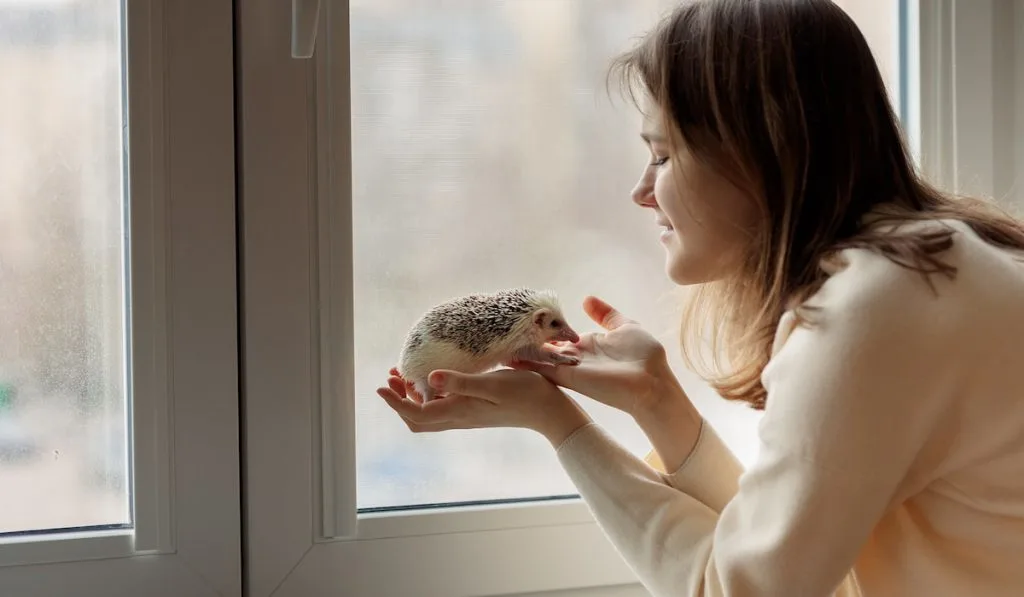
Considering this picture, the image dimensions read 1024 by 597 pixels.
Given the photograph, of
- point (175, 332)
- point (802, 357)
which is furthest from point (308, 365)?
point (802, 357)

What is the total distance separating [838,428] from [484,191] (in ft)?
1.82

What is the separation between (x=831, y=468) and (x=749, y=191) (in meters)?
0.27

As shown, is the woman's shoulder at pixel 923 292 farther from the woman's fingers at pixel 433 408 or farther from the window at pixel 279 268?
the window at pixel 279 268

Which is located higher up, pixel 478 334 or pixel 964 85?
pixel 964 85

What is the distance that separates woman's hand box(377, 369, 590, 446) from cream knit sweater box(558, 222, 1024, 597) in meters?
0.21

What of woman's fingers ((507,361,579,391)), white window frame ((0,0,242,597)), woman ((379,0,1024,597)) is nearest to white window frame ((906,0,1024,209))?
woman ((379,0,1024,597))

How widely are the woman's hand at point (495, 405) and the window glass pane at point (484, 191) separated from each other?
0.16 metres

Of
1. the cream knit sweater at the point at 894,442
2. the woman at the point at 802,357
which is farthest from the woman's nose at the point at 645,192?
the cream knit sweater at the point at 894,442

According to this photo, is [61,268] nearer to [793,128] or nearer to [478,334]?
[478,334]

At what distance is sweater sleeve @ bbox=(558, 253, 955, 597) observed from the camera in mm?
736

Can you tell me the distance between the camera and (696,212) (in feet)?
2.98

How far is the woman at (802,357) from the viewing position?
0.75 meters

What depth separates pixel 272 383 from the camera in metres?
1.05

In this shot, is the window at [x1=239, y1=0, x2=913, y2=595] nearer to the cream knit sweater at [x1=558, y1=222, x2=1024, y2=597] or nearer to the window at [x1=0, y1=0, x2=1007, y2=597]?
the window at [x1=0, y1=0, x2=1007, y2=597]
